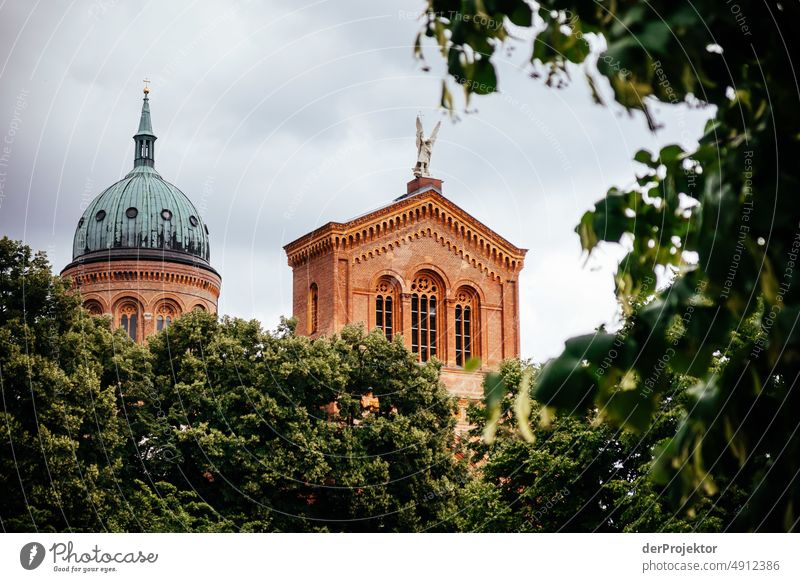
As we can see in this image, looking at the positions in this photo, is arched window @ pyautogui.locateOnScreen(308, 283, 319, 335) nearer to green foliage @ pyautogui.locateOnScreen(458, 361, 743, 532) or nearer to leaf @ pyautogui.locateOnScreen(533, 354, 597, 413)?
green foliage @ pyautogui.locateOnScreen(458, 361, 743, 532)

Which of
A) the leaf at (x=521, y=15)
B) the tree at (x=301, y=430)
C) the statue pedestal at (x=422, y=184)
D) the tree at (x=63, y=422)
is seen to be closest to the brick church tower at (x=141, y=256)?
the statue pedestal at (x=422, y=184)

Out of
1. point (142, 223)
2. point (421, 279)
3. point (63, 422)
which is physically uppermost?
point (142, 223)

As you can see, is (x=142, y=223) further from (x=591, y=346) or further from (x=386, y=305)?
(x=591, y=346)

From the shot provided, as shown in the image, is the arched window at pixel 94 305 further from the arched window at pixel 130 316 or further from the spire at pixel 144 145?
the spire at pixel 144 145

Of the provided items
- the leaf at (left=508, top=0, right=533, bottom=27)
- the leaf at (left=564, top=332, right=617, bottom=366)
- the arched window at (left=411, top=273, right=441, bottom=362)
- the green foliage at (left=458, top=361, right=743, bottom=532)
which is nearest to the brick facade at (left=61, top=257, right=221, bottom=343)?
the arched window at (left=411, top=273, right=441, bottom=362)

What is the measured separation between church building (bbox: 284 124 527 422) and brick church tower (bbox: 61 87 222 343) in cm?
996

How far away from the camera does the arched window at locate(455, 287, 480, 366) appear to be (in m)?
44.1

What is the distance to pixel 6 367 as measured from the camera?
19047 millimetres

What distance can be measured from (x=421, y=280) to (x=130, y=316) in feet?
53.1

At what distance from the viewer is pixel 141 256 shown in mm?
53719

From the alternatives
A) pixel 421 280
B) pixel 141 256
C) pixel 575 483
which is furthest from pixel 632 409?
pixel 141 256

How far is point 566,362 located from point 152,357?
29.6m
